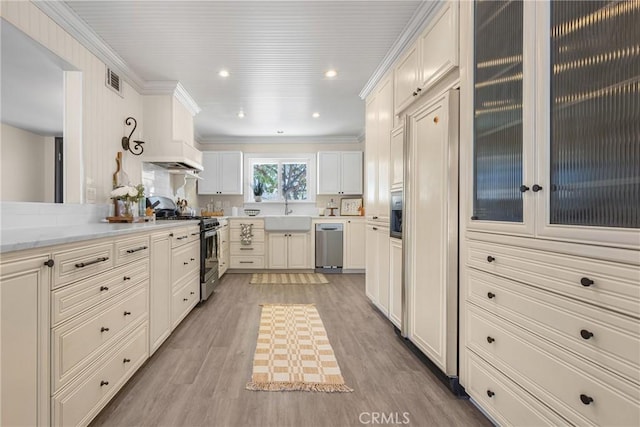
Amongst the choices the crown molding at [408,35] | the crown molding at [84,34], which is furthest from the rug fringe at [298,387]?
the crown molding at [84,34]

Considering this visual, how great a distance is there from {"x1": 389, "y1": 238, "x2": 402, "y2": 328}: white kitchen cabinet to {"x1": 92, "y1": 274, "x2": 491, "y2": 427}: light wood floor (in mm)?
169

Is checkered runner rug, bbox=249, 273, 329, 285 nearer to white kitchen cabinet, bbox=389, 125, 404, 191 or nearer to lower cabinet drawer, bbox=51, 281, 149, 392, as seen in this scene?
white kitchen cabinet, bbox=389, 125, 404, 191

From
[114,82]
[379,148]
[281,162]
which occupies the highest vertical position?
[114,82]

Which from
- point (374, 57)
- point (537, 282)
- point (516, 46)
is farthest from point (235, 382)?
point (374, 57)

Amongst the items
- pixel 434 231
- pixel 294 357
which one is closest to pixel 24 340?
pixel 294 357

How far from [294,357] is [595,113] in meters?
2.05

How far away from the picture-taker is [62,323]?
1.19 metres

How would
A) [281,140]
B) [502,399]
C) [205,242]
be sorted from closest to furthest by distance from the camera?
[502,399]
[205,242]
[281,140]

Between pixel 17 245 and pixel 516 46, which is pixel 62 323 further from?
pixel 516 46

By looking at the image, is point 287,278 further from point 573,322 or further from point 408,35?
point 573,322

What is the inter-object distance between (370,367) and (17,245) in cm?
188

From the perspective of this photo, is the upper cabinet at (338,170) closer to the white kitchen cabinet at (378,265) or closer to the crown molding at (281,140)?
the crown molding at (281,140)

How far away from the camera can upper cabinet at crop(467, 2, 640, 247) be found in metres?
0.90

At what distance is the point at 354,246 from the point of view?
16.7 ft
